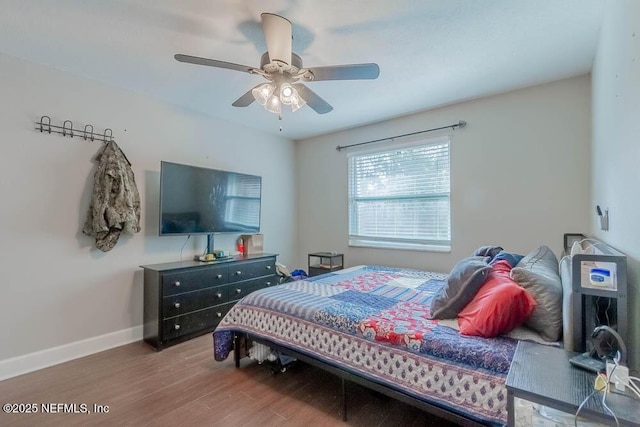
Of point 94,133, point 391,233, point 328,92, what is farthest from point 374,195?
point 94,133

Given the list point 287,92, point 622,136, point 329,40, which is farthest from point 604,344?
point 329,40

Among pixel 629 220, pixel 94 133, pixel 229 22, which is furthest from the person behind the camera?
pixel 94 133

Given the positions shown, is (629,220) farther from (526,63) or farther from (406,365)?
(526,63)

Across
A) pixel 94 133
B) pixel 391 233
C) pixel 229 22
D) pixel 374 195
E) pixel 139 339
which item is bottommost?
pixel 139 339

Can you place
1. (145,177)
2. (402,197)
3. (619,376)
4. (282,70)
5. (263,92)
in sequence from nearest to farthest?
(619,376)
(282,70)
(263,92)
(145,177)
(402,197)

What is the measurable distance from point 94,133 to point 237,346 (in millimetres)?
2395

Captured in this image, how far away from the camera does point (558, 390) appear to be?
3.11 feet

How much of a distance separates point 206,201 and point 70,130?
1330 mm

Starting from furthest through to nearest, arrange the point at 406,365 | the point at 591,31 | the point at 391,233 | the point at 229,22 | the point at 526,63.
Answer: the point at 391,233 < the point at 526,63 < the point at 591,31 < the point at 229,22 < the point at 406,365

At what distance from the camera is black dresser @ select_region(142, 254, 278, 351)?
2789mm

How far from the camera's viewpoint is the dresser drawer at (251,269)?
132 inches

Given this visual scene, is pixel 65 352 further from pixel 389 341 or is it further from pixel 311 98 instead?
pixel 311 98

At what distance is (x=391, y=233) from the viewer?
3873 millimetres

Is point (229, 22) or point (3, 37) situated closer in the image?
point (229, 22)
